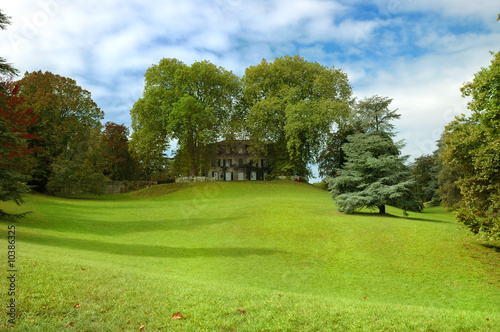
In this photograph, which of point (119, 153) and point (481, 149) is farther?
point (119, 153)

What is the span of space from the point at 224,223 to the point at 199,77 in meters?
31.1

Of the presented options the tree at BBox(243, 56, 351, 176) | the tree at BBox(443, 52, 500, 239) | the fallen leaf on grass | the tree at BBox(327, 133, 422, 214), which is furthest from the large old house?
the fallen leaf on grass

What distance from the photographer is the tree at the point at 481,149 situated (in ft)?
46.5

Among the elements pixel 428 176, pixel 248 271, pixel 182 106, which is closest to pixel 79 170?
pixel 182 106

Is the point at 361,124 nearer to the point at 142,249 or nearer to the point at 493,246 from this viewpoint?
the point at 493,246

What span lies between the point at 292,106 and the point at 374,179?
22441 mm

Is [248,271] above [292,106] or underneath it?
underneath

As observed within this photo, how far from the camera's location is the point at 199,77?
160ft

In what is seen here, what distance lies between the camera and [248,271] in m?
14.1

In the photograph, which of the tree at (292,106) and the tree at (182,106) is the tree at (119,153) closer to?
the tree at (182,106)

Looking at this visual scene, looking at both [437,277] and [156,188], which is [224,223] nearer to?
[437,277]

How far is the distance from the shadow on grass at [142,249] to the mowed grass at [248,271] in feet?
0.18

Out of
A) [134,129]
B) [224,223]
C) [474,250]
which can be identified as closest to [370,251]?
[474,250]

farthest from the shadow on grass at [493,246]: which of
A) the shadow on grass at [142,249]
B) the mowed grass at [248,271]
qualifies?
the shadow on grass at [142,249]
